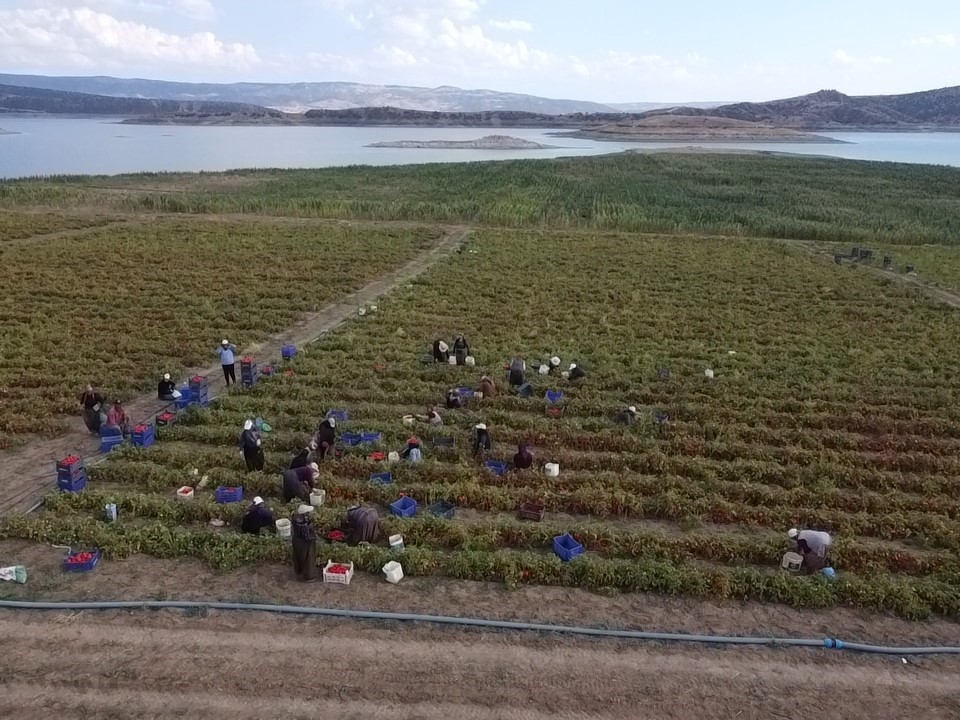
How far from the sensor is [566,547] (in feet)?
34.4

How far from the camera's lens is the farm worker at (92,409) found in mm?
14203

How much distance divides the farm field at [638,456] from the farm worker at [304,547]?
1.41ft

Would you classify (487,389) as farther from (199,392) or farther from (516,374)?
(199,392)

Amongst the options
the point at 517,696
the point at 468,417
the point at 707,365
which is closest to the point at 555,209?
the point at 707,365

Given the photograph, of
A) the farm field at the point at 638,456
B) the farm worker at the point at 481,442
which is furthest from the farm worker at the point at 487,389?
the farm worker at the point at 481,442

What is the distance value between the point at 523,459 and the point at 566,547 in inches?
104

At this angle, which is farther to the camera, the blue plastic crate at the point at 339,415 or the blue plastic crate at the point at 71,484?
the blue plastic crate at the point at 339,415

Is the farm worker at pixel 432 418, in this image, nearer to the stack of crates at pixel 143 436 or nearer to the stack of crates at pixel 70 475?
the stack of crates at pixel 143 436

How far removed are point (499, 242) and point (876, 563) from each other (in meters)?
29.1

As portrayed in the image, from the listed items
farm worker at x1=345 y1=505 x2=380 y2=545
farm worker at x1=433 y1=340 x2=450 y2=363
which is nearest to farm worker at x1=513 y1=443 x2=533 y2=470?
farm worker at x1=345 y1=505 x2=380 y2=545

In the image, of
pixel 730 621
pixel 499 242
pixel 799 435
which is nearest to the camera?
pixel 730 621

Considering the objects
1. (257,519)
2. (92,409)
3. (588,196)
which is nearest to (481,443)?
(257,519)

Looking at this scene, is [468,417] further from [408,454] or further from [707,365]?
[707,365]

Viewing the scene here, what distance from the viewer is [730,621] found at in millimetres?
9125
